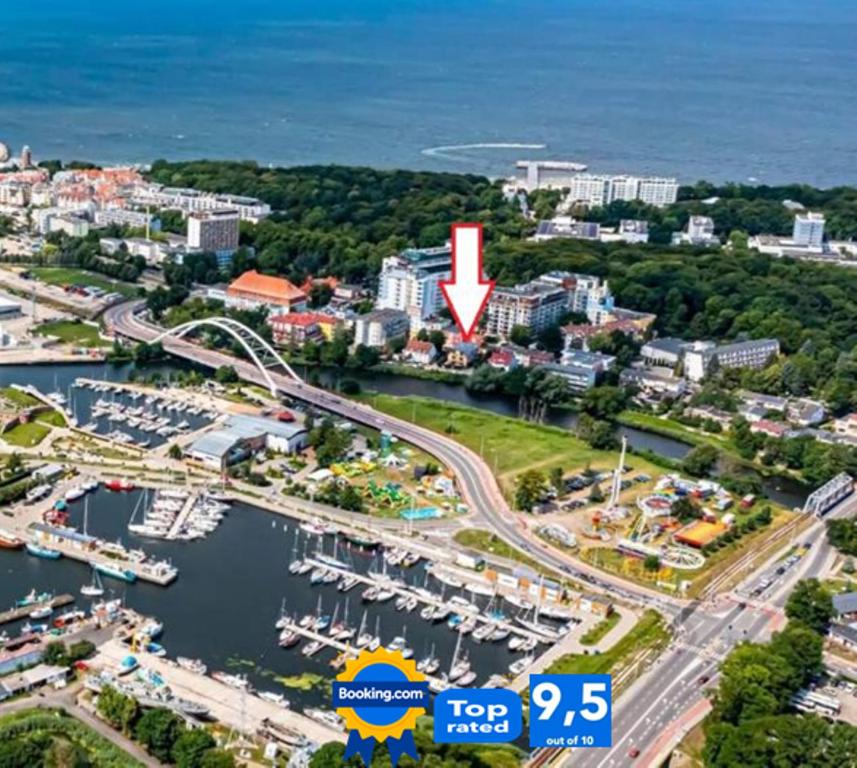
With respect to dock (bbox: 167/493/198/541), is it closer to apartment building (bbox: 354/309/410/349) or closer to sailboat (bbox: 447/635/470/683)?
sailboat (bbox: 447/635/470/683)

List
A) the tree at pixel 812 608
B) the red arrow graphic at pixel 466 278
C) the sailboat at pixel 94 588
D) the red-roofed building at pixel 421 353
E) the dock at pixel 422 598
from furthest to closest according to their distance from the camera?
the red-roofed building at pixel 421 353 < the sailboat at pixel 94 588 < the tree at pixel 812 608 < the dock at pixel 422 598 < the red arrow graphic at pixel 466 278

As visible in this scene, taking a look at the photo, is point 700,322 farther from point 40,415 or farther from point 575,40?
point 575,40

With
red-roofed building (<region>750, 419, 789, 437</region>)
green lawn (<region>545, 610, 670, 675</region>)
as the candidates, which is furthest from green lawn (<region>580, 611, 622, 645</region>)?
red-roofed building (<region>750, 419, 789, 437</region>)

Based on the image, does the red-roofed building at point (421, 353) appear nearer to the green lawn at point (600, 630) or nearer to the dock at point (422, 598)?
the dock at point (422, 598)

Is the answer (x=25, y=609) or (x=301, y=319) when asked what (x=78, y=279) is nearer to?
(x=301, y=319)

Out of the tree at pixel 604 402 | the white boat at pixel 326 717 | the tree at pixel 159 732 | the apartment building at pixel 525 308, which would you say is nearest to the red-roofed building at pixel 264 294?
the apartment building at pixel 525 308
